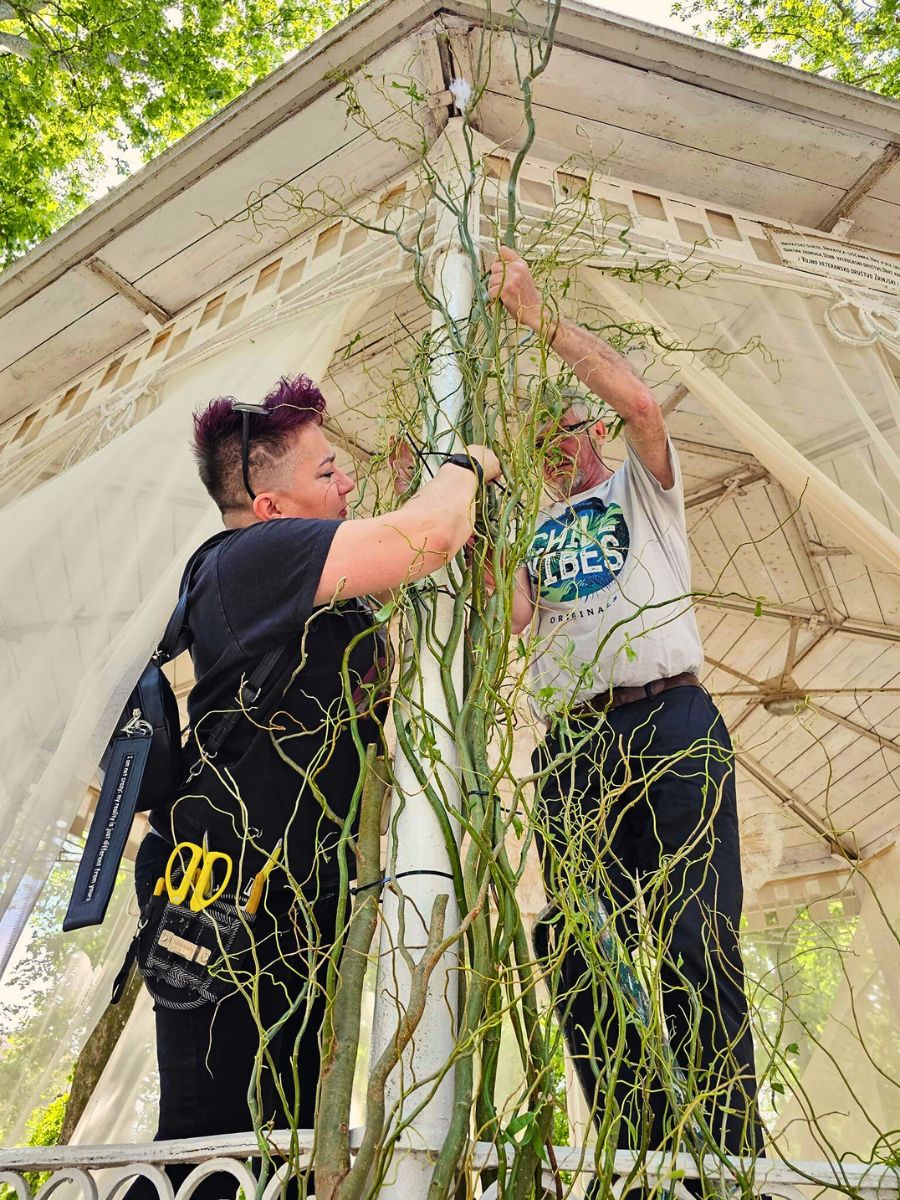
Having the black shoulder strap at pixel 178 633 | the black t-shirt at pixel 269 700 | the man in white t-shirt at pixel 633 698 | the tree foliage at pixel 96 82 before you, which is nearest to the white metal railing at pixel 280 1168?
the man in white t-shirt at pixel 633 698

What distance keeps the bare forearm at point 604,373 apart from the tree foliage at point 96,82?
6869 mm

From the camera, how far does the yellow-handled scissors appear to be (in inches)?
60.1

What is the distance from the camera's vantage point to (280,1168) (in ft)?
4.06

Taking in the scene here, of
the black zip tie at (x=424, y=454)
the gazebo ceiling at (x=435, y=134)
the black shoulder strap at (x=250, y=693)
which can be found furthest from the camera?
the gazebo ceiling at (x=435, y=134)

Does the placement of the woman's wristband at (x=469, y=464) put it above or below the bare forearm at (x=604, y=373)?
below

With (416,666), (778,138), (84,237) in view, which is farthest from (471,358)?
(84,237)

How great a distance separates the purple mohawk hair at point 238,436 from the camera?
1978mm

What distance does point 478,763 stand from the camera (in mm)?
1364

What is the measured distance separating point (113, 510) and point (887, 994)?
4357 millimetres

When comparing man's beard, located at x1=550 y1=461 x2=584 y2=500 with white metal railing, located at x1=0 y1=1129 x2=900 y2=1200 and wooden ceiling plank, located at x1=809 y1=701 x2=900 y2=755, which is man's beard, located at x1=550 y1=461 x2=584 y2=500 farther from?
wooden ceiling plank, located at x1=809 y1=701 x2=900 y2=755

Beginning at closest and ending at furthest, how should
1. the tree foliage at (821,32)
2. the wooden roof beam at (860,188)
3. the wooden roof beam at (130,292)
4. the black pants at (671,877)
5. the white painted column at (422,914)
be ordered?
the white painted column at (422,914) → the black pants at (671,877) → the wooden roof beam at (860,188) → the wooden roof beam at (130,292) → the tree foliage at (821,32)

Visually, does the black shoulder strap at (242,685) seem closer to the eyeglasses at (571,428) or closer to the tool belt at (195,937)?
the tool belt at (195,937)

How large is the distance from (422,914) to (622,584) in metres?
0.93

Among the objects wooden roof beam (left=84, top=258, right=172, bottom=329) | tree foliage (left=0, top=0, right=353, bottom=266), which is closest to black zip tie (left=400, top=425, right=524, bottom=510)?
wooden roof beam (left=84, top=258, right=172, bottom=329)
